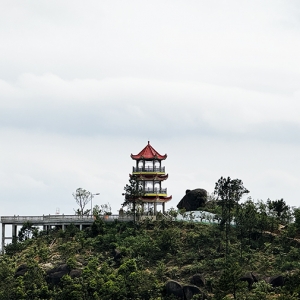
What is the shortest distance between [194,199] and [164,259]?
55.2ft

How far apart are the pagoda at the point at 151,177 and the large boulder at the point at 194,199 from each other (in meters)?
2.65

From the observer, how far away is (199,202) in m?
106

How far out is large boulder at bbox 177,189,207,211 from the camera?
349 feet

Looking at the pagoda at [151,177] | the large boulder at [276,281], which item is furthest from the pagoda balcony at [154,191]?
the large boulder at [276,281]

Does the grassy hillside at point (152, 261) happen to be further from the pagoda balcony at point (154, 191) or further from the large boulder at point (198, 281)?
the pagoda balcony at point (154, 191)

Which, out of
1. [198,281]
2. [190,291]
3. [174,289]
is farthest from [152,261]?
[190,291]

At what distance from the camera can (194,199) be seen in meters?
107

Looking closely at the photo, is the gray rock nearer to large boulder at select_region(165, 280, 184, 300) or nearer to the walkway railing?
large boulder at select_region(165, 280, 184, 300)


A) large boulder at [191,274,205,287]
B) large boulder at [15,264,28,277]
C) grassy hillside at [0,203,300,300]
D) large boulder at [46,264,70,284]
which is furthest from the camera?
large boulder at [15,264,28,277]

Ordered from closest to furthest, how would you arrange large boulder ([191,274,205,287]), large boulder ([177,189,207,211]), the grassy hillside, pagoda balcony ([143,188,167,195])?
the grassy hillside, large boulder ([191,274,205,287]), pagoda balcony ([143,188,167,195]), large boulder ([177,189,207,211])

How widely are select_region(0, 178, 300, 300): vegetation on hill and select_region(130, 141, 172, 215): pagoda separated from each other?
13.7 feet

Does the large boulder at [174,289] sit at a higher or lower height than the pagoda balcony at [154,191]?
lower

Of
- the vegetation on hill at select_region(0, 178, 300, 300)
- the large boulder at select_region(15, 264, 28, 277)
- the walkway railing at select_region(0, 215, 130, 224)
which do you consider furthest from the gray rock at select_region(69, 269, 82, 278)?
the walkway railing at select_region(0, 215, 130, 224)

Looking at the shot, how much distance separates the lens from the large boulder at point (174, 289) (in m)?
83.0
